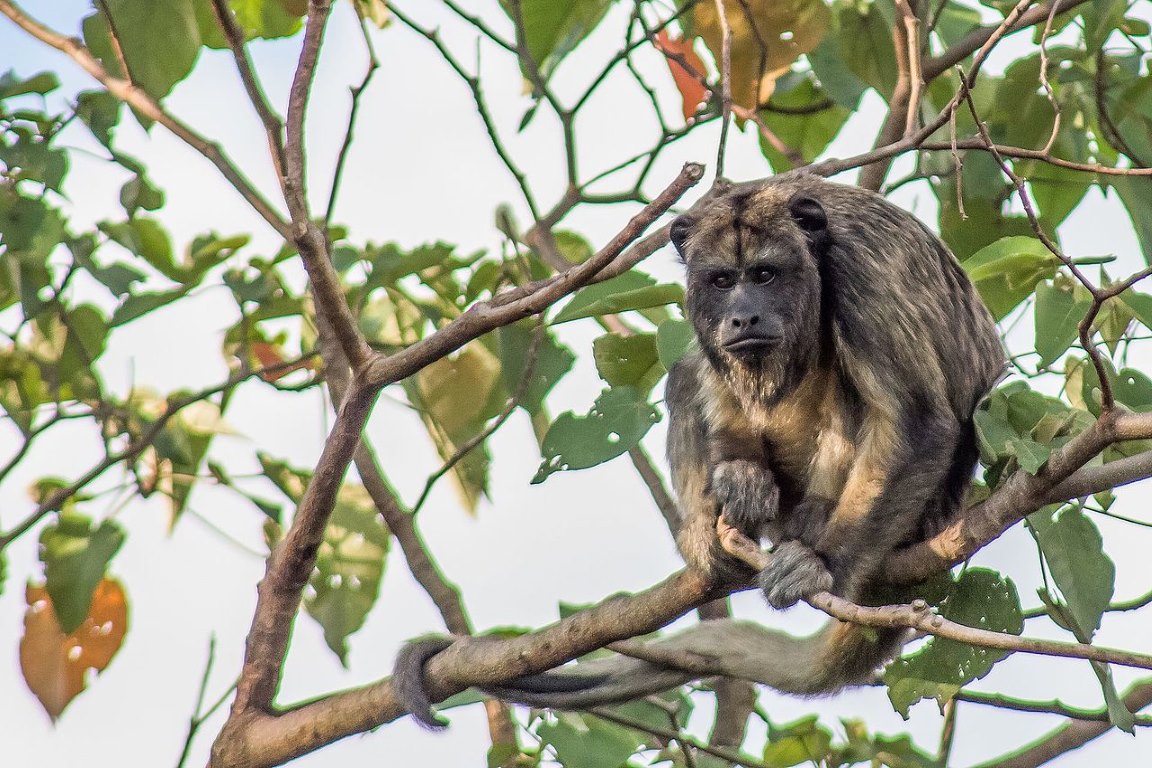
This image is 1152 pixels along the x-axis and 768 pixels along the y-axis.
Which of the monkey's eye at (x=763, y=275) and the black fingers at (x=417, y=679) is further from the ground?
the monkey's eye at (x=763, y=275)

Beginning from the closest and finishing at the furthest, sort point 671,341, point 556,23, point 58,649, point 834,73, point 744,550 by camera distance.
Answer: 1. point 744,550
2. point 671,341
3. point 556,23
4. point 834,73
5. point 58,649

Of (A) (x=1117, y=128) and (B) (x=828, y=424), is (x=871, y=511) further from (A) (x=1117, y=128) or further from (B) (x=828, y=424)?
(A) (x=1117, y=128)

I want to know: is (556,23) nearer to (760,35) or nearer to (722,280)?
(760,35)

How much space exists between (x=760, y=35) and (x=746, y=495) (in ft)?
5.32

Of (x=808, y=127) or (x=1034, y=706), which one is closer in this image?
(x=1034, y=706)

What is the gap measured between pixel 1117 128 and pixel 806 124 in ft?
3.82

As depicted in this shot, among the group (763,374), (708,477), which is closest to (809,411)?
A: (763,374)

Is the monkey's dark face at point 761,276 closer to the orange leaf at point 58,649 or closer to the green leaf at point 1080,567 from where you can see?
the green leaf at point 1080,567

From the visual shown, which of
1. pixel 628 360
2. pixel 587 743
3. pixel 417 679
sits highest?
pixel 628 360

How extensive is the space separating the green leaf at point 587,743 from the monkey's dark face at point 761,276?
1162mm

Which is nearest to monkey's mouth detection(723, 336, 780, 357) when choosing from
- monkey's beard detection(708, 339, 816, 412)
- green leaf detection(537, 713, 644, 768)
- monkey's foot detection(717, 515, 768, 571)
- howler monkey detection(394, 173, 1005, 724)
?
howler monkey detection(394, 173, 1005, 724)

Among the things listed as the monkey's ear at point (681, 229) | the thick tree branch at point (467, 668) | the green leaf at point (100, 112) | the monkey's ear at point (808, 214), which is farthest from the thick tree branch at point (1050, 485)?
the green leaf at point (100, 112)

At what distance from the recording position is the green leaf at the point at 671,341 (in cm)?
369

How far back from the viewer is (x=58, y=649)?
Result: 4.98 m
